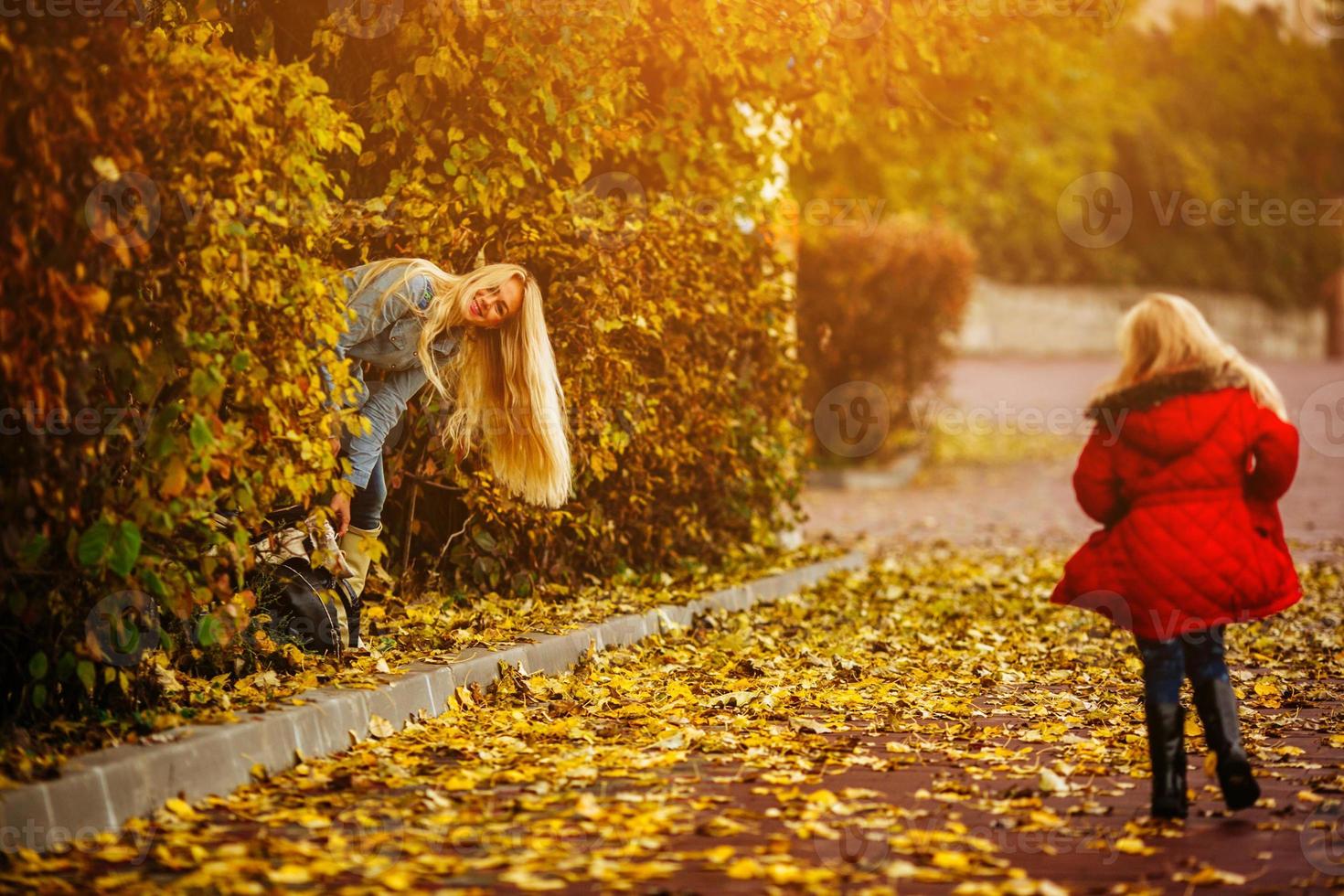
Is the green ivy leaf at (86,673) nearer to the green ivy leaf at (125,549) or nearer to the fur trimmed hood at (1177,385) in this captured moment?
the green ivy leaf at (125,549)

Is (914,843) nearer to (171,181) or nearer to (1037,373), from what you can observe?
(171,181)

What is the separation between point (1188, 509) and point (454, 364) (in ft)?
11.1

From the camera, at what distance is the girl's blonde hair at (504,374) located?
6770mm

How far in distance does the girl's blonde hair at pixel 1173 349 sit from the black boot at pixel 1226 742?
88cm

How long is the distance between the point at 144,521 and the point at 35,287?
0.81 meters

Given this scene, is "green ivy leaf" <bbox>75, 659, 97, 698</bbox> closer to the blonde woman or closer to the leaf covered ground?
the leaf covered ground

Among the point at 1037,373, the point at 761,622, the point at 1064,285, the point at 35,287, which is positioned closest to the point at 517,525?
the point at 761,622

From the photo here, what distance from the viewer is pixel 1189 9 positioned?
5494 cm

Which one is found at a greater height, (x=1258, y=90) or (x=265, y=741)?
(x=1258, y=90)

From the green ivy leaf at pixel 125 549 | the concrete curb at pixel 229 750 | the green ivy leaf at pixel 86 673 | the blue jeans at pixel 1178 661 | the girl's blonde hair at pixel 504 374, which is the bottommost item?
the blue jeans at pixel 1178 661

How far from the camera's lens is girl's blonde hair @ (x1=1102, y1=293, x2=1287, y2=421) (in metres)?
5.07

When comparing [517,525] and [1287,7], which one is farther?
[1287,7]

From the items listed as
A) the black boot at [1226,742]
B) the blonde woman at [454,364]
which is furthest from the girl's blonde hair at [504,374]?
the black boot at [1226,742]

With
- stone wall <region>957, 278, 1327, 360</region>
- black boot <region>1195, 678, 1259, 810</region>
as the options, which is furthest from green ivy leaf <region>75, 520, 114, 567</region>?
stone wall <region>957, 278, 1327, 360</region>
